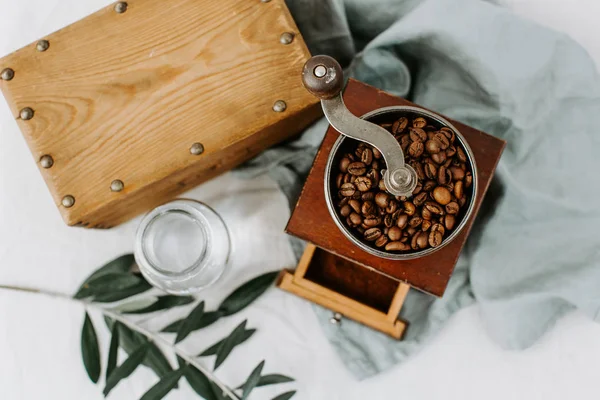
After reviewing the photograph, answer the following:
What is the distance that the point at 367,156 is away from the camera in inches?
22.9

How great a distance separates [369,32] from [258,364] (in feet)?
1.49

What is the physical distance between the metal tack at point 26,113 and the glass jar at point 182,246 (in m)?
0.17

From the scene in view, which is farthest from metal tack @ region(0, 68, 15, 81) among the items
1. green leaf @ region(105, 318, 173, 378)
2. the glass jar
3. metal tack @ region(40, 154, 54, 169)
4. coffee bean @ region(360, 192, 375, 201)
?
coffee bean @ region(360, 192, 375, 201)

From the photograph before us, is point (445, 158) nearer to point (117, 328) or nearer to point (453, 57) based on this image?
point (453, 57)

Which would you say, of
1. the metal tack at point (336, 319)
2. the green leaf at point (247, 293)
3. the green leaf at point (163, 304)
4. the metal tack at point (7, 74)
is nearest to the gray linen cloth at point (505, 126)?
the metal tack at point (336, 319)

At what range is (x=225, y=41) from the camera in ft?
2.15

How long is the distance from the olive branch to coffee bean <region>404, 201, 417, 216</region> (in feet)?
0.85

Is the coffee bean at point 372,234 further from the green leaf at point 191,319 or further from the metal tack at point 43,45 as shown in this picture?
the metal tack at point 43,45

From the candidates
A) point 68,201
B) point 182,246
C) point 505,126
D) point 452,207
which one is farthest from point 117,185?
point 505,126

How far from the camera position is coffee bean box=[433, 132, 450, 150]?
575 millimetres

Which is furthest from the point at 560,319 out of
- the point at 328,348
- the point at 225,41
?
the point at 225,41

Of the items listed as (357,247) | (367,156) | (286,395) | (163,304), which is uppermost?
(367,156)

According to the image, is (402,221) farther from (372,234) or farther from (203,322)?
(203,322)

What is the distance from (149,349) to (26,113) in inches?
12.8
